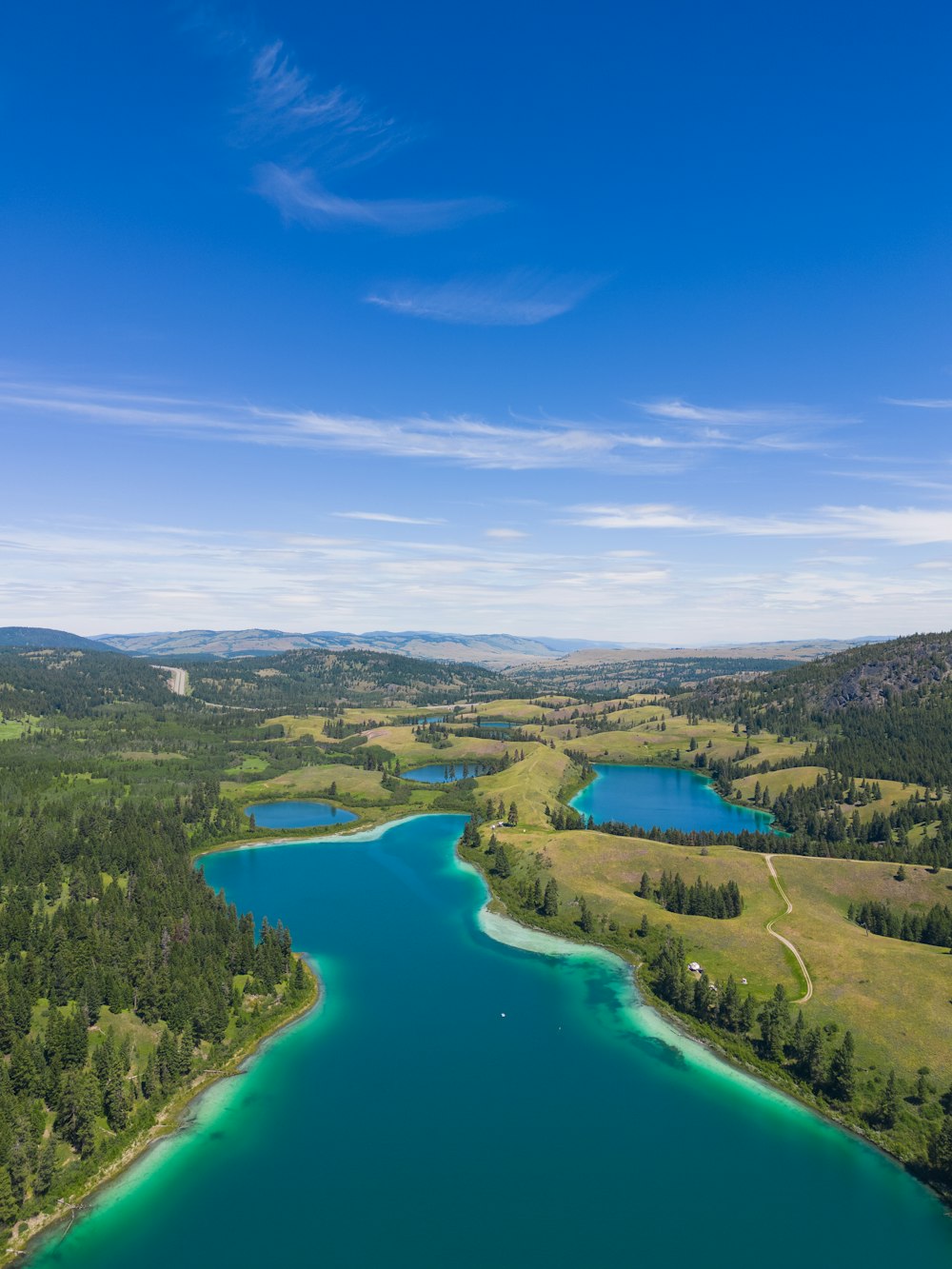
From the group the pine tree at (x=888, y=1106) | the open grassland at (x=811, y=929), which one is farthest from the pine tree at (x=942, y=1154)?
the open grassland at (x=811, y=929)

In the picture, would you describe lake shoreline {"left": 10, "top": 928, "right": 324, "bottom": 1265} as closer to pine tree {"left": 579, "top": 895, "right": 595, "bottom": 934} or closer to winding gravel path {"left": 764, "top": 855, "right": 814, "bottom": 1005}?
pine tree {"left": 579, "top": 895, "right": 595, "bottom": 934}

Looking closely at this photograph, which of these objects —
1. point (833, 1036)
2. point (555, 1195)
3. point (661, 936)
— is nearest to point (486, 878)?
point (661, 936)

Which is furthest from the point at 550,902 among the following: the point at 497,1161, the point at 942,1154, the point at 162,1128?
the point at 162,1128

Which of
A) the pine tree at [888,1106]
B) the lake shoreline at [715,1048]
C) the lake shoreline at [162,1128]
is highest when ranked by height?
the pine tree at [888,1106]

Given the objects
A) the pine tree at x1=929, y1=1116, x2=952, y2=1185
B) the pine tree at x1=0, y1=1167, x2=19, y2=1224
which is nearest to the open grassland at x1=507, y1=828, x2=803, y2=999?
the pine tree at x1=929, y1=1116, x2=952, y2=1185

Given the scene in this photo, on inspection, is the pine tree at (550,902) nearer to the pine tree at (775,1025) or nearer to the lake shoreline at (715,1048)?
the lake shoreline at (715,1048)

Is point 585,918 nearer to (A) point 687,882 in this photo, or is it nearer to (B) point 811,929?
(A) point 687,882
